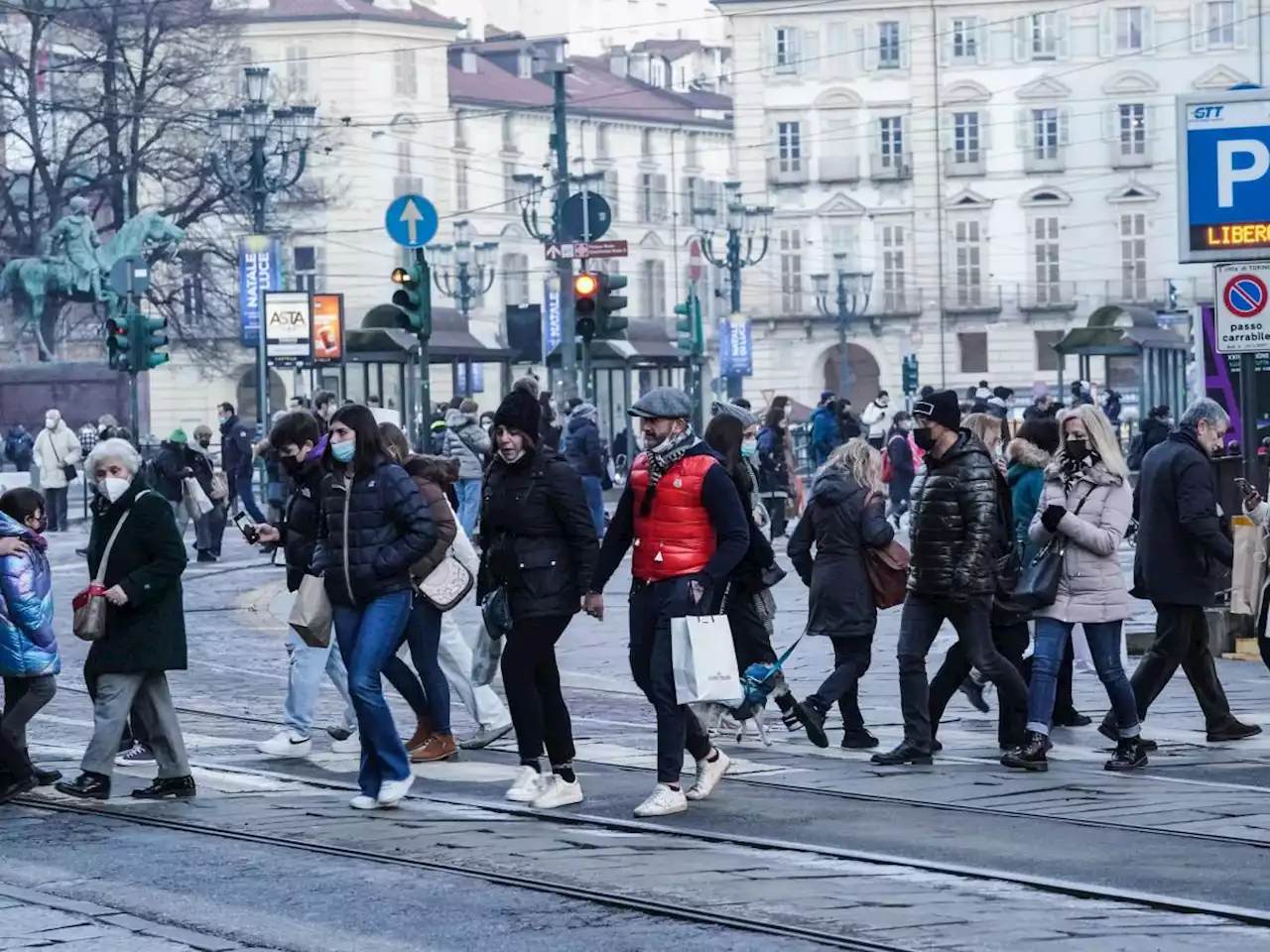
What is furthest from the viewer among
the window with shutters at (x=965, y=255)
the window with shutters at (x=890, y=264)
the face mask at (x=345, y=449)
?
the window with shutters at (x=890, y=264)

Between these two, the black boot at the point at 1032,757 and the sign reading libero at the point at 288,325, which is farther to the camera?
the sign reading libero at the point at 288,325

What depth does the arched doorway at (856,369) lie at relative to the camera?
9012 centimetres

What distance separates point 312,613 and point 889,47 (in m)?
78.4

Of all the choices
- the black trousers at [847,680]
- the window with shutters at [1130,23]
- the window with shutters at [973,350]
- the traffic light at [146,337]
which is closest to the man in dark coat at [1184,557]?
the black trousers at [847,680]

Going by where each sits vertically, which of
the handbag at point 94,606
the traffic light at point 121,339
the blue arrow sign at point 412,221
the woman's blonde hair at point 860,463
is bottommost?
the handbag at point 94,606

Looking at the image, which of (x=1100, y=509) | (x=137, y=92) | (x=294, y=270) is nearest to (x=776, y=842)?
(x=1100, y=509)

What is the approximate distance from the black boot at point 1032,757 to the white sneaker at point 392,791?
2.64 m

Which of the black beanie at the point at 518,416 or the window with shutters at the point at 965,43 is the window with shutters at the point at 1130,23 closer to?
the window with shutters at the point at 965,43

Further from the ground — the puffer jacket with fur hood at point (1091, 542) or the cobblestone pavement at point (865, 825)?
the puffer jacket with fur hood at point (1091, 542)

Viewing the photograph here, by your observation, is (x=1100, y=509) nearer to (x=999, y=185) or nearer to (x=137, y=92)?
(x=137, y=92)

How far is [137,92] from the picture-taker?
54469 mm

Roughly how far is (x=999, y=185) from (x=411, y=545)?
79.0 m

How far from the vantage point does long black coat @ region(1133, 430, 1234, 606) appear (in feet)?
40.3

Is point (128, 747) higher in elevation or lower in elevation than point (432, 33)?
lower
